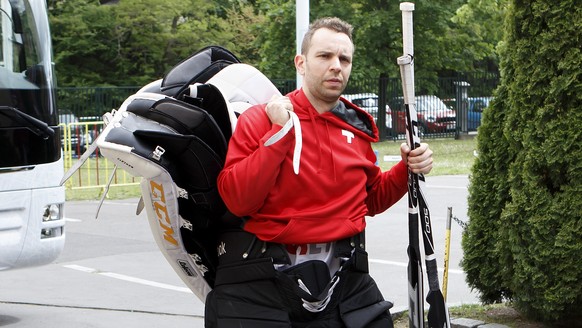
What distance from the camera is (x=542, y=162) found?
615 centimetres

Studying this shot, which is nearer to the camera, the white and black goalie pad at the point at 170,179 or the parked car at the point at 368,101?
the white and black goalie pad at the point at 170,179

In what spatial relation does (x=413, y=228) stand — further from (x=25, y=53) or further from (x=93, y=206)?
(x=93, y=206)

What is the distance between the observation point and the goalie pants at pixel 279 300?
3.55 metres

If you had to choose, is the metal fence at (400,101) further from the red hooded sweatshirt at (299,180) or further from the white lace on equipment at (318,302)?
the white lace on equipment at (318,302)

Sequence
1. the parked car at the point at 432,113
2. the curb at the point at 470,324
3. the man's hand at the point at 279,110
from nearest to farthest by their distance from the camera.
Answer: the man's hand at the point at 279,110 → the curb at the point at 470,324 → the parked car at the point at 432,113

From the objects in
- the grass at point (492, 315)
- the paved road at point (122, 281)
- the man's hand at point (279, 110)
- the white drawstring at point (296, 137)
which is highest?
the man's hand at point (279, 110)

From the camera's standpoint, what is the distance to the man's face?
3.62 metres

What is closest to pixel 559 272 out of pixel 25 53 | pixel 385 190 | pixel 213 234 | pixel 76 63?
pixel 385 190

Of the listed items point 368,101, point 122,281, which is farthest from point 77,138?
point 368,101

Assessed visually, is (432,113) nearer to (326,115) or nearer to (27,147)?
(27,147)

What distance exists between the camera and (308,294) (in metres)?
3.53

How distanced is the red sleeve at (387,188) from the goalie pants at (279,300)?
1.15ft

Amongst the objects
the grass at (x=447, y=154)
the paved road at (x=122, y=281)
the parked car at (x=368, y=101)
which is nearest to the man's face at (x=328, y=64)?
the paved road at (x=122, y=281)

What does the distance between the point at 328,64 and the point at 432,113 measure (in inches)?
1262
